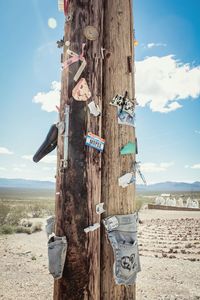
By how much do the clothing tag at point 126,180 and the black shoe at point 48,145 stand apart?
20.1 inches

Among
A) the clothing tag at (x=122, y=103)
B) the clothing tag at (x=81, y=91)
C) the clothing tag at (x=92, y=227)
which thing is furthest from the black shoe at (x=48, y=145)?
the clothing tag at (x=92, y=227)

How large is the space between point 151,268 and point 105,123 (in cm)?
530

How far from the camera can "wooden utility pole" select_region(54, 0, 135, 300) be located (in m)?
1.43

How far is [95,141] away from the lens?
1530 millimetres

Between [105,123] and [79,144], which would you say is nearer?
[79,144]

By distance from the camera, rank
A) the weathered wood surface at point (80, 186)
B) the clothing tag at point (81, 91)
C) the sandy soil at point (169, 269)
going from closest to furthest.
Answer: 1. the weathered wood surface at point (80, 186)
2. the clothing tag at point (81, 91)
3. the sandy soil at point (169, 269)

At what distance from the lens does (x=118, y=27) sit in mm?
1786

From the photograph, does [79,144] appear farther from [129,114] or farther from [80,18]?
[80,18]

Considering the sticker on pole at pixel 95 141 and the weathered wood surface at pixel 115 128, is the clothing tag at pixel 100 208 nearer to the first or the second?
the weathered wood surface at pixel 115 128

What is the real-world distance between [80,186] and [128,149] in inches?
16.6

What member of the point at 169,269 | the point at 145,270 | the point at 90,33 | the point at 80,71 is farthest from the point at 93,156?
the point at 169,269

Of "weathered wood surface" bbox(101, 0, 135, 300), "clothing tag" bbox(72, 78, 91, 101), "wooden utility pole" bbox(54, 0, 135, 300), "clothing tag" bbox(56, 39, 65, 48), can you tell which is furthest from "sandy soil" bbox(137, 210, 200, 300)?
"clothing tag" bbox(56, 39, 65, 48)

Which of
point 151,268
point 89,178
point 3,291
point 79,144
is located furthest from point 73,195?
point 151,268

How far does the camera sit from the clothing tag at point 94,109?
1.55 meters
